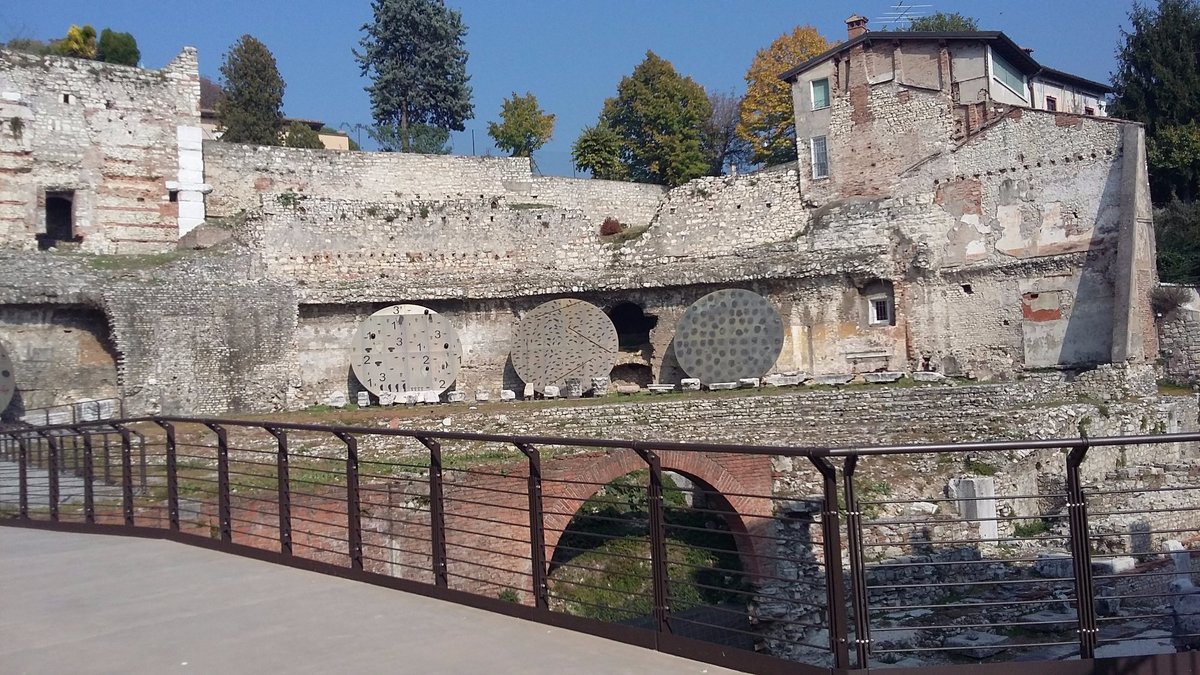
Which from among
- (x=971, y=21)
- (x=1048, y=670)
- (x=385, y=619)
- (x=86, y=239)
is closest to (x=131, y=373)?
(x=86, y=239)

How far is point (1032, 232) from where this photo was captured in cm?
2461

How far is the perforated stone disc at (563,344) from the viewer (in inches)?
1024

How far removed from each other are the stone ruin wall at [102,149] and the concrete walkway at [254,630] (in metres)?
19.2

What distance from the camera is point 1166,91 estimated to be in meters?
34.7

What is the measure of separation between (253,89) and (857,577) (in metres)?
40.0

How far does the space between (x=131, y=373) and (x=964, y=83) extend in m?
20.1

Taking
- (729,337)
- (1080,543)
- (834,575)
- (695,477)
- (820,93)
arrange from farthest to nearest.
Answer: (820,93) < (729,337) < (695,477) < (1080,543) < (834,575)

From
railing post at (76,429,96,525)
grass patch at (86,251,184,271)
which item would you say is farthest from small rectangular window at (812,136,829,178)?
railing post at (76,429,96,525)

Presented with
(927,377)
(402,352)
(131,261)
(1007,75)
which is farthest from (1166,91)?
(131,261)

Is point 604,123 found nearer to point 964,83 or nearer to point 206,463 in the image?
point 964,83

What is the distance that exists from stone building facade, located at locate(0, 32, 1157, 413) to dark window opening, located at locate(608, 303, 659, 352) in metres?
0.10

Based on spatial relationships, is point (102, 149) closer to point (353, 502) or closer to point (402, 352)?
point (402, 352)

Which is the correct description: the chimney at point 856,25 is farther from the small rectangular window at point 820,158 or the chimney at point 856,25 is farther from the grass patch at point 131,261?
the grass patch at point 131,261

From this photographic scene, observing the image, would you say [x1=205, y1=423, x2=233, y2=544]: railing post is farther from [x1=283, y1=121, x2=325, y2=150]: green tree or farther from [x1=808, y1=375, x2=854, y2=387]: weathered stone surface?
[x1=283, y1=121, x2=325, y2=150]: green tree
